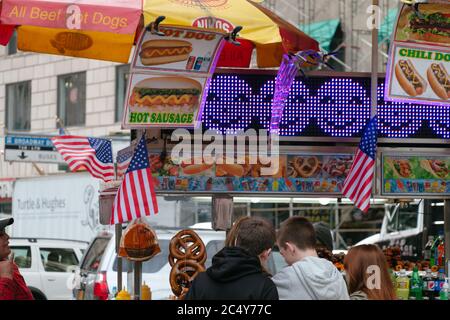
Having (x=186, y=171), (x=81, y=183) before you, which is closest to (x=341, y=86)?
(x=186, y=171)

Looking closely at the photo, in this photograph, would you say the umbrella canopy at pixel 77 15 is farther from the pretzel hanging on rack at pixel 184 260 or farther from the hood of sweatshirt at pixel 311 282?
the hood of sweatshirt at pixel 311 282

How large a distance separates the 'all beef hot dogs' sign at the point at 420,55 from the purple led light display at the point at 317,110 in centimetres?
59

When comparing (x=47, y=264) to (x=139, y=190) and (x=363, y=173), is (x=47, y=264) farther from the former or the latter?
(x=363, y=173)

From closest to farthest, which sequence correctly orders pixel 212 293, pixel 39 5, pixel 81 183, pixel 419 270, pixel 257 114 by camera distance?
pixel 212 293 → pixel 39 5 → pixel 257 114 → pixel 419 270 → pixel 81 183

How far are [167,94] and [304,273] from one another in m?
2.60

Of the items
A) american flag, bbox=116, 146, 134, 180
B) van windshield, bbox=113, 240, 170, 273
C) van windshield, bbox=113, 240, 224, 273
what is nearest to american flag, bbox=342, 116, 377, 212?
american flag, bbox=116, 146, 134, 180

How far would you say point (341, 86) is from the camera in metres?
8.33

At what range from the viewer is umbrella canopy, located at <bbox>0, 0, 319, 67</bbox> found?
754 centimetres

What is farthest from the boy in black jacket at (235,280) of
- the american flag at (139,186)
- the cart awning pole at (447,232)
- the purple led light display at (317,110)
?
the cart awning pole at (447,232)

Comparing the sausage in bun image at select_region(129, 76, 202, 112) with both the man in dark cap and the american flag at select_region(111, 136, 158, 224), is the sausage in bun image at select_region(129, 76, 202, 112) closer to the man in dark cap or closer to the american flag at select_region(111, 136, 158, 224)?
the american flag at select_region(111, 136, 158, 224)

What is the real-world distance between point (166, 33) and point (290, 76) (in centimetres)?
114

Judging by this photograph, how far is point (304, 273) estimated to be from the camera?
5.68m

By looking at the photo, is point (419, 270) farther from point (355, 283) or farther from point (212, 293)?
point (212, 293)

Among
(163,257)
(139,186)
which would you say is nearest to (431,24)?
(139,186)
